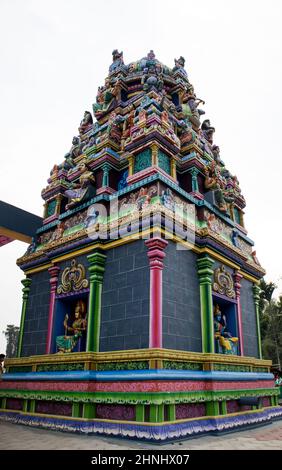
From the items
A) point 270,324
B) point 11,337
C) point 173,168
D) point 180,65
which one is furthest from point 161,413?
point 11,337

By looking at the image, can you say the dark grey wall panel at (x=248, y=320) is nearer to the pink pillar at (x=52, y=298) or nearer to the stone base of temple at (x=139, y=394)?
the stone base of temple at (x=139, y=394)

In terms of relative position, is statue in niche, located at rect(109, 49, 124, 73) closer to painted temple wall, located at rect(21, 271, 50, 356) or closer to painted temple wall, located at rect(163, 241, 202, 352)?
painted temple wall, located at rect(21, 271, 50, 356)

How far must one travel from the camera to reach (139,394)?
6.92 metres

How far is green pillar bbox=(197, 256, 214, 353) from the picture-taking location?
28.7 feet

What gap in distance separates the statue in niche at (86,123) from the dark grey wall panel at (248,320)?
30.7 feet

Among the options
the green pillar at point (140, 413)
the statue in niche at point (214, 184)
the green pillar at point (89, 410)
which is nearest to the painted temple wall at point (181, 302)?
the green pillar at point (140, 413)

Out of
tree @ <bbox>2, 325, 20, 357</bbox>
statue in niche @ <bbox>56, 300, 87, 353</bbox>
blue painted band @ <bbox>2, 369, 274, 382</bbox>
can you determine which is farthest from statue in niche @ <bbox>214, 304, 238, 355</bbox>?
tree @ <bbox>2, 325, 20, 357</bbox>

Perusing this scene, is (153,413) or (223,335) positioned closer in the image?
(153,413)

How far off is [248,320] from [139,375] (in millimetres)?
5858

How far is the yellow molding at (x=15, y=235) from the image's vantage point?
41.7ft

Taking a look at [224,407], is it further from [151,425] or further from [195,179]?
[195,179]

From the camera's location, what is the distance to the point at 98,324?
8.78m

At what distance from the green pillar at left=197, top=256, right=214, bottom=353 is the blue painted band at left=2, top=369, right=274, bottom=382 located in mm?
728
